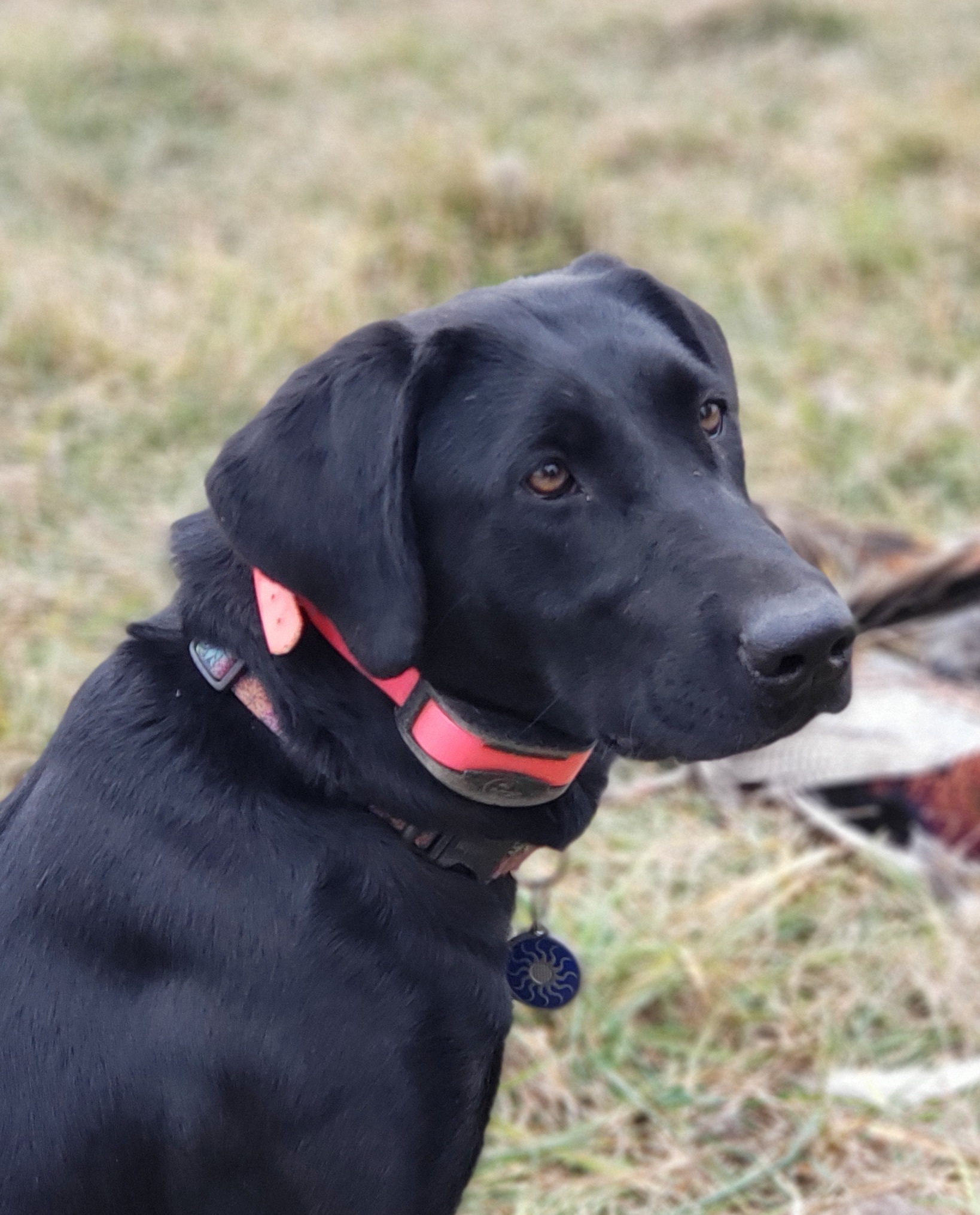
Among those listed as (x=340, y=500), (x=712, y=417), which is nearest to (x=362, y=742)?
(x=340, y=500)

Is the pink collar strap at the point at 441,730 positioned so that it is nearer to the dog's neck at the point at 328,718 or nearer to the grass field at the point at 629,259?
the dog's neck at the point at 328,718

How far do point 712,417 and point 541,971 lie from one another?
0.83 m

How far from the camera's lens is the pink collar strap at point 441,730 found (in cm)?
176

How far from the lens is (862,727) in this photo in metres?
3.46

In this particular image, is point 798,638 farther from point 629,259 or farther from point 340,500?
point 629,259

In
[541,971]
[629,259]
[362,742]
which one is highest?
[362,742]

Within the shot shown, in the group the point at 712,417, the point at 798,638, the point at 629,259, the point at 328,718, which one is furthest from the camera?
the point at 629,259

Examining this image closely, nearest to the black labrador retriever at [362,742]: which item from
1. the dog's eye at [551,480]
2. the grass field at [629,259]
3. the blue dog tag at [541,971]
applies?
the dog's eye at [551,480]

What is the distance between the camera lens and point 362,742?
179 cm

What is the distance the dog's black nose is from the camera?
5.35ft

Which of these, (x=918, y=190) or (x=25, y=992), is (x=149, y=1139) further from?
(x=918, y=190)

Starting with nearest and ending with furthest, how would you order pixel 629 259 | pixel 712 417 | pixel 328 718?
pixel 328 718 → pixel 712 417 → pixel 629 259

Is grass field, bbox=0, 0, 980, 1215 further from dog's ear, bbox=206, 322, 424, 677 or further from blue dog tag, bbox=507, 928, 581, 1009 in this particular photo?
dog's ear, bbox=206, 322, 424, 677

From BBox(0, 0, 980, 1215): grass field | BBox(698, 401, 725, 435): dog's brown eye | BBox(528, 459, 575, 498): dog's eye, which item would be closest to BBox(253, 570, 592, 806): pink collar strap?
BBox(528, 459, 575, 498): dog's eye
